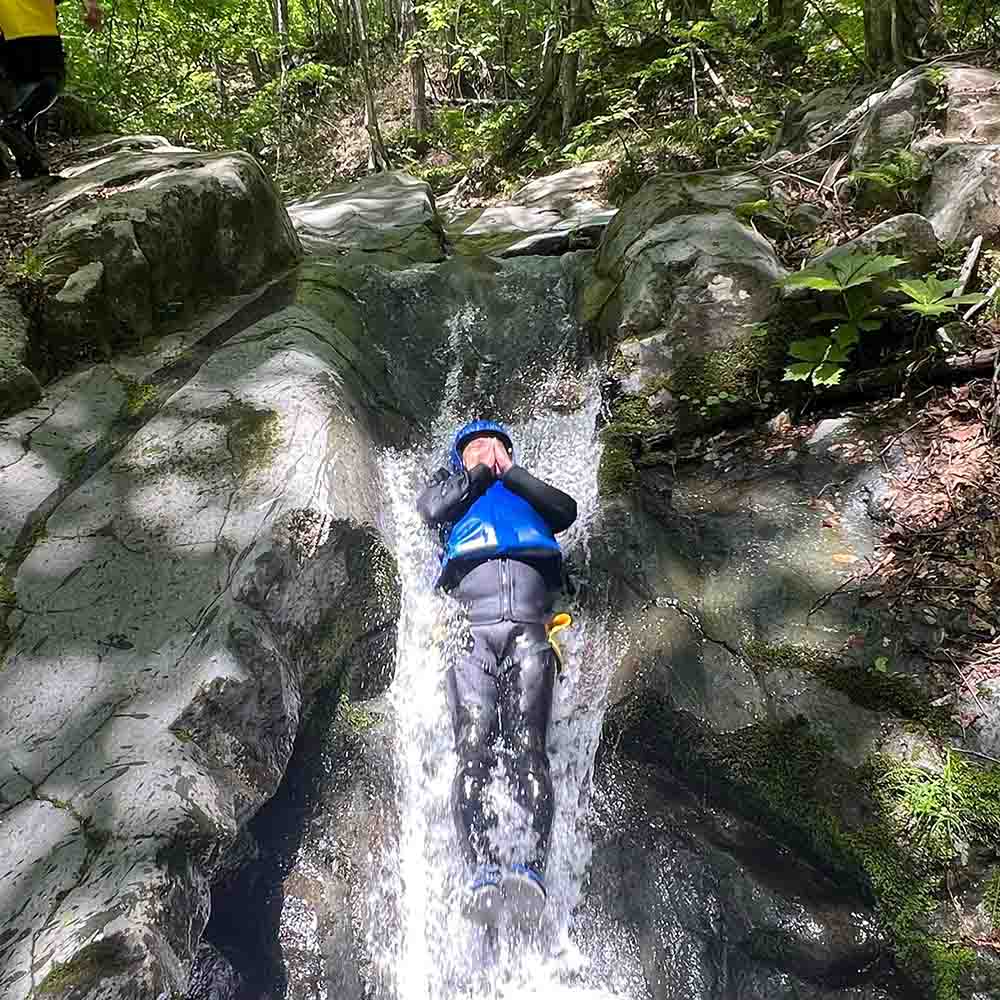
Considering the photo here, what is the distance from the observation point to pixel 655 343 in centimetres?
506

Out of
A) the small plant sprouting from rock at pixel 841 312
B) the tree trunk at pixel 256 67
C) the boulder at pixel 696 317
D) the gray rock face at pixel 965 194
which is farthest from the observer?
the tree trunk at pixel 256 67

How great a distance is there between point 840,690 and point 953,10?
8030 mm

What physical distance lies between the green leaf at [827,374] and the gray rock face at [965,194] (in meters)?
1.30

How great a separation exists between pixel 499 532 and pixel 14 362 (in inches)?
120

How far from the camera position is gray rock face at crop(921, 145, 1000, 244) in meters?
4.55

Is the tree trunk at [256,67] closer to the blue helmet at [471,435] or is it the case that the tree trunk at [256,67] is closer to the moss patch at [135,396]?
the moss patch at [135,396]

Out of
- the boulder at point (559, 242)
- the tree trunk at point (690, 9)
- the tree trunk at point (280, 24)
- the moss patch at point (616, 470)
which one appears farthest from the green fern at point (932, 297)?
the tree trunk at point (280, 24)

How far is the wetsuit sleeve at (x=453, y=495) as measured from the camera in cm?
464

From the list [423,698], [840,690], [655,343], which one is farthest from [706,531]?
[423,698]

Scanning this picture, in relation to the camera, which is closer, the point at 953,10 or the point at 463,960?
the point at 463,960

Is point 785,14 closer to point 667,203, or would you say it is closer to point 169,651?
point 667,203

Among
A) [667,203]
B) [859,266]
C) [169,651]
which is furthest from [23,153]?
[859,266]

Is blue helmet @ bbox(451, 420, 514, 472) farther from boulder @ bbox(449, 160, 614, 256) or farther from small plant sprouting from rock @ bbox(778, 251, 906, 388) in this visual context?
boulder @ bbox(449, 160, 614, 256)

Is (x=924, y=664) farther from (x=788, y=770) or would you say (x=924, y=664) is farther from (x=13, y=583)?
(x=13, y=583)
